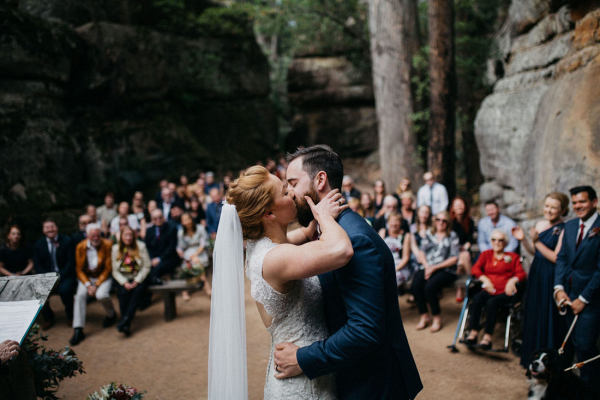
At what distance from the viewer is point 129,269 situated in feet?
21.6

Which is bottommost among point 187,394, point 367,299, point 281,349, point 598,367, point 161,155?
point 187,394

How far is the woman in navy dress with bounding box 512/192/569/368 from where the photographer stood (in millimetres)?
4355

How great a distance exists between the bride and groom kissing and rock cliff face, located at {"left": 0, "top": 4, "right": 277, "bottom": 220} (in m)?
8.96

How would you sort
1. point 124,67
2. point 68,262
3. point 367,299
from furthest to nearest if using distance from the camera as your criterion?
point 124,67, point 68,262, point 367,299

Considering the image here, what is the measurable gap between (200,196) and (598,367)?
8345 mm

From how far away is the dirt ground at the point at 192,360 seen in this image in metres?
4.46

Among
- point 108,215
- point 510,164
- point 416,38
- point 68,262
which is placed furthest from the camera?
point 416,38

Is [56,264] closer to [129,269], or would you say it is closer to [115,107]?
[129,269]

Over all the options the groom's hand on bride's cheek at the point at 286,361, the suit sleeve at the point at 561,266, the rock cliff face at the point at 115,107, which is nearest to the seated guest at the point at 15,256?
the rock cliff face at the point at 115,107

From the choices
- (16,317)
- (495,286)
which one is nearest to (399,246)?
(495,286)

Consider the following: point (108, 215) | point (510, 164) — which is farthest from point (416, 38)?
point (108, 215)

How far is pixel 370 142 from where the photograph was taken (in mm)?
16188

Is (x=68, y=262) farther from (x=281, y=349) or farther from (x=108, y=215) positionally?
(x=281, y=349)

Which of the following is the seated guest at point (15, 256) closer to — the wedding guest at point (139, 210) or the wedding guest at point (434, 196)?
the wedding guest at point (139, 210)
